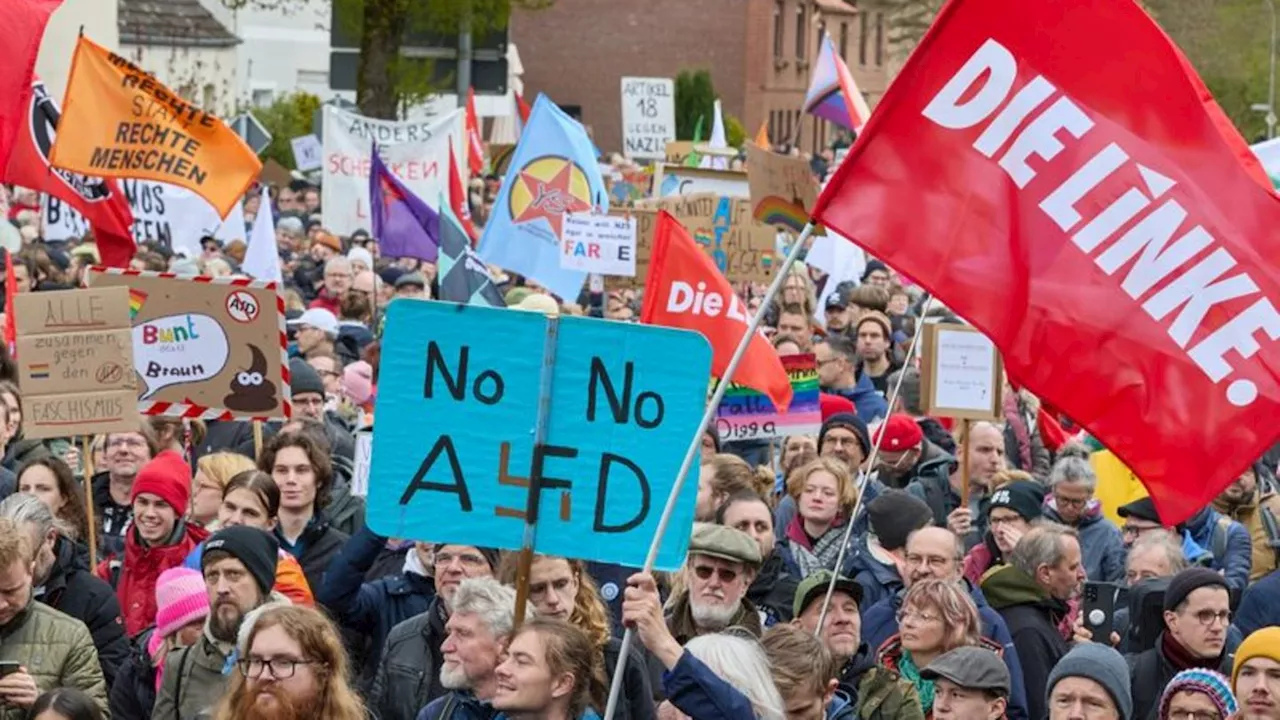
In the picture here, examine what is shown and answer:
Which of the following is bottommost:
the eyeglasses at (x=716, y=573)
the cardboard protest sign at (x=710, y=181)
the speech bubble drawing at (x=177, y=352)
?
the eyeglasses at (x=716, y=573)

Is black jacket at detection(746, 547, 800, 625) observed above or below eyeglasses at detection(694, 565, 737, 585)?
below

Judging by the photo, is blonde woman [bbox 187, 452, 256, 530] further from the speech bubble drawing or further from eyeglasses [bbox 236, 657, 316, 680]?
eyeglasses [bbox 236, 657, 316, 680]

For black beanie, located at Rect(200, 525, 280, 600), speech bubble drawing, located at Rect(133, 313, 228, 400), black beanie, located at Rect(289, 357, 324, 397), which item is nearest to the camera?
black beanie, located at Rect(200, 525, 280, 600)

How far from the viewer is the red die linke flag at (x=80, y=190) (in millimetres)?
15711

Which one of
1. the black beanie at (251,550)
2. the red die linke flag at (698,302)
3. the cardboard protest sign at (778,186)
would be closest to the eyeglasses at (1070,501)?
the red die linke flag at (698,302)

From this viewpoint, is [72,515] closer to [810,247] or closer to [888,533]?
[888,533]

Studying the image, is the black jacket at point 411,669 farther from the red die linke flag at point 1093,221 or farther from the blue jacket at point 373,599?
the red die linke flag at point 1093,221

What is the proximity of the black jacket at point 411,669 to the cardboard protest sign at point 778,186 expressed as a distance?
39.4ft

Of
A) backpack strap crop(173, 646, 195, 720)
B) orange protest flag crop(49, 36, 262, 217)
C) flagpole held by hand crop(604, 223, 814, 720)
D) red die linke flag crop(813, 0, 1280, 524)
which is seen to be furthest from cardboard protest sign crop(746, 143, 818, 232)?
flagpole held by hand crop(604, 223, 814, 720)

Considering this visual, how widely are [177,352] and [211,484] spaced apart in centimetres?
185

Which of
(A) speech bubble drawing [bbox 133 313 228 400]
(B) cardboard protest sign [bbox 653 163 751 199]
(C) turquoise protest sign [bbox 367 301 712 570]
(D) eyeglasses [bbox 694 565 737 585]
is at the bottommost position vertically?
(D) eyeglasses [bbox 694 565 737 585]

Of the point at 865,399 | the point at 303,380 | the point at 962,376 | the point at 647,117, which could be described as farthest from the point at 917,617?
the point at 647,117

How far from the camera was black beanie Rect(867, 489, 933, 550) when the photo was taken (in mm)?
9672

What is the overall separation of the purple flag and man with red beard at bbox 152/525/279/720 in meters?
12.4
